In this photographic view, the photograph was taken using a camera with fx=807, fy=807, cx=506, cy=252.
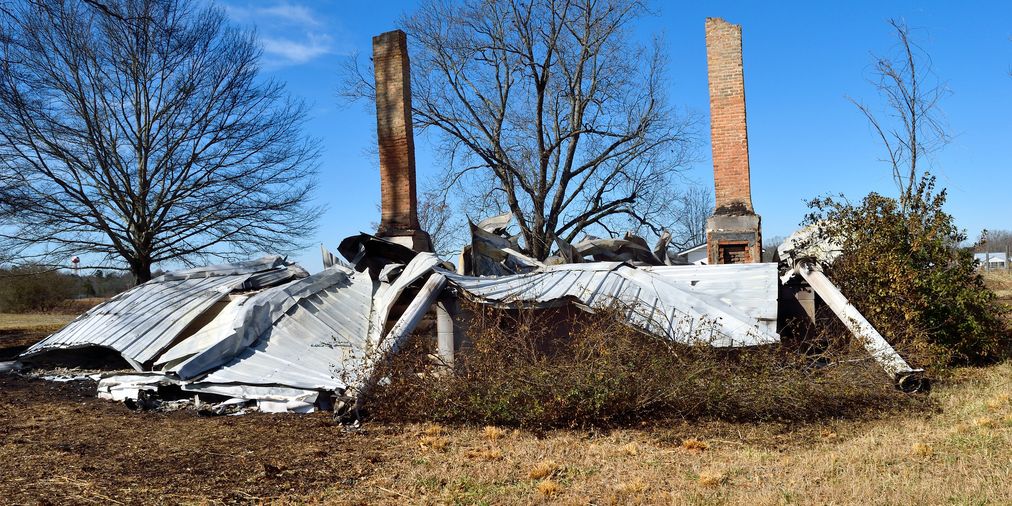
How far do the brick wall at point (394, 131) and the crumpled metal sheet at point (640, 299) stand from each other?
5.05m

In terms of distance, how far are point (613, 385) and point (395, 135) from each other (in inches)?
344

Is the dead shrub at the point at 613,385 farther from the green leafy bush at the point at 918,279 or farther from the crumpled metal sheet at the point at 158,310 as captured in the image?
the crumpled metal sheet at the point at 158,310

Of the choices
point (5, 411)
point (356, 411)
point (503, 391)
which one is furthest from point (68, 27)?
point (503, 391)

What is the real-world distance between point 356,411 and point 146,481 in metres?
2.68

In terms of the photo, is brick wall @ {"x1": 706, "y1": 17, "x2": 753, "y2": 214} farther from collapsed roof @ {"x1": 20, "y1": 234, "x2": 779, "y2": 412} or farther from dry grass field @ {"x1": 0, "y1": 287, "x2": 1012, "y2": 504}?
dry grass field @ {"x1": 0, "y1": 287, "x2": 1012, "y2": 504}

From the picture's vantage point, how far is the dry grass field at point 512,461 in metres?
5.14

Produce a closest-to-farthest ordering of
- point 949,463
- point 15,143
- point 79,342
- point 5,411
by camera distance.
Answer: point 949,463 → point 5,411 → point 79,342 → point 15,143

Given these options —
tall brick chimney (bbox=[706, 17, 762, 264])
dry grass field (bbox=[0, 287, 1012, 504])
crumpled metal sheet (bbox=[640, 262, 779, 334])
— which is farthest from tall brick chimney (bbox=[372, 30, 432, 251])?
dry grass field (bbox=[0, 287, 1012, 504])

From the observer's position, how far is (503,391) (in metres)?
7.55

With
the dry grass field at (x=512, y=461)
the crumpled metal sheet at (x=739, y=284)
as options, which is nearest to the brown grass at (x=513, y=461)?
the dry grass field at (x=512, y=461)

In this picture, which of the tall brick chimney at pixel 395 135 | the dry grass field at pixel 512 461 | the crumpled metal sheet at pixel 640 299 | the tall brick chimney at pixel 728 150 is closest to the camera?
the dry grass field at pixel 512 461

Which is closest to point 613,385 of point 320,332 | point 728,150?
point 320,332

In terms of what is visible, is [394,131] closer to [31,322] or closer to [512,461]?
[512,461]

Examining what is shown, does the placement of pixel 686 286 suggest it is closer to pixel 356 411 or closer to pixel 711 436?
pixel 711 436
